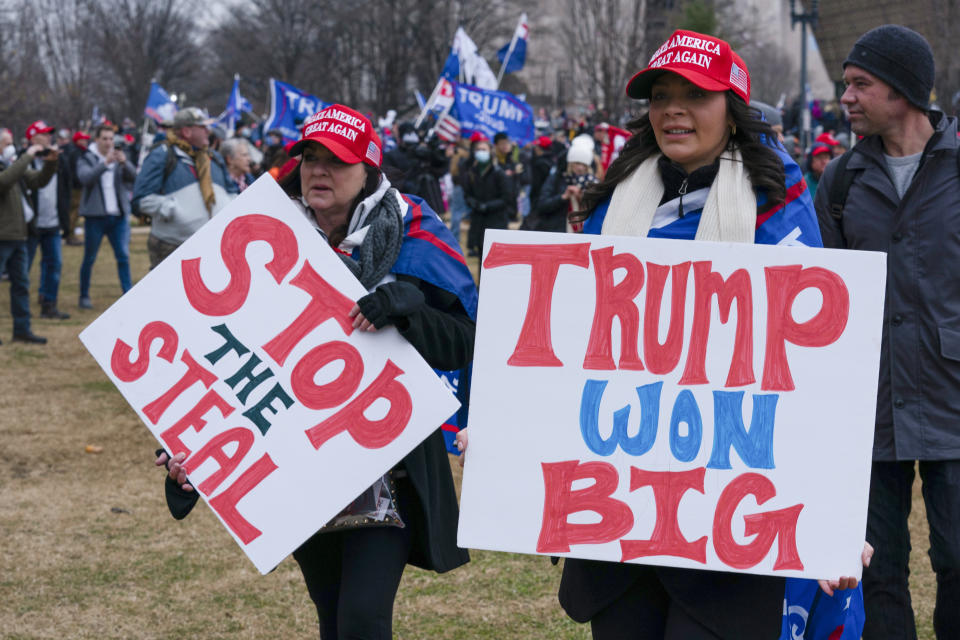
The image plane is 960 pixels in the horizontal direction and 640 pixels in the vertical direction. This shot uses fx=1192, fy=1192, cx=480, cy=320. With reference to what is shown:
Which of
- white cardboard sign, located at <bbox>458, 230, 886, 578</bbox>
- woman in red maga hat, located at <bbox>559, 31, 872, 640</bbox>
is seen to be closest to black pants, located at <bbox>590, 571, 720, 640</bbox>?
woman in red maga hat, located at <bbox>559, 31, 872, 640</bbox>

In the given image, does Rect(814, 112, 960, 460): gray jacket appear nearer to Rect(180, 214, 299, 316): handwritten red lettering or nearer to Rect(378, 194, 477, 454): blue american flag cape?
Rect(378, 194, 477, 454): blue american flag cape

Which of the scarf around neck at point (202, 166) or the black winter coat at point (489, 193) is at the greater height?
the scarf around neck at point (202, 166)

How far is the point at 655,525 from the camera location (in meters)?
2.62

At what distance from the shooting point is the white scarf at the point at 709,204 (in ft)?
8.81

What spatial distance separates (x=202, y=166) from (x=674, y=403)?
22.3 feet

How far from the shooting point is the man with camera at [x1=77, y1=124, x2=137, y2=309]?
13344mm

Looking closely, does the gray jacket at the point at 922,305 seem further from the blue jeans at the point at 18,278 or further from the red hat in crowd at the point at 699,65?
the blue jeans at the point at 18,278

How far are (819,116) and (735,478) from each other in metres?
28.2

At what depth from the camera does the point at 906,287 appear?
3721 mm

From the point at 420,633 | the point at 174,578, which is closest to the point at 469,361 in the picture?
the point at 420,633

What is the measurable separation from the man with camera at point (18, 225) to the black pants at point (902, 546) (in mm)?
9157

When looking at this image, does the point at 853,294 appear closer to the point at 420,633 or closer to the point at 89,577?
the point at 420,633

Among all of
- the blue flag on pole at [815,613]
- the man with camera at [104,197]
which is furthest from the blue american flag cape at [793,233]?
the man with camera at [104,197]

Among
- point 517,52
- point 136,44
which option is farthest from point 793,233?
point 136,44
